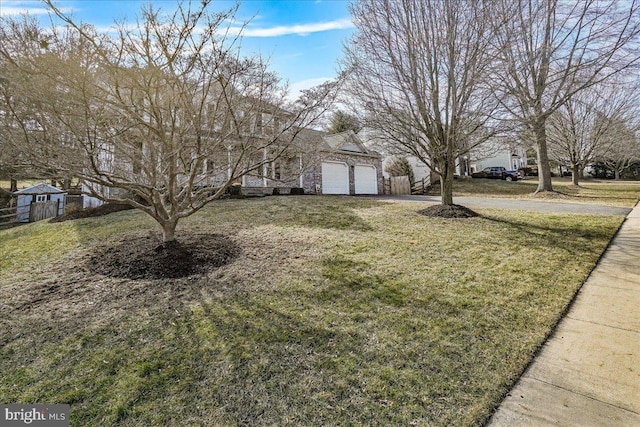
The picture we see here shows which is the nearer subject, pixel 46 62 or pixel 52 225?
pixel 46 62

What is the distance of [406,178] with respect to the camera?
22.0 m

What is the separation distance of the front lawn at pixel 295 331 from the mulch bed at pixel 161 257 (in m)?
0.23

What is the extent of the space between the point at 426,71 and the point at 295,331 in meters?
7.78

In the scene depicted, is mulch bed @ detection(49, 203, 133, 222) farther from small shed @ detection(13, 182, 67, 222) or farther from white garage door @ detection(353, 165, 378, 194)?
white garage door @ detection(353, 165, 378, 194)

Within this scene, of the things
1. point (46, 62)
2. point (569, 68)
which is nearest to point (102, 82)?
point (46, 62)

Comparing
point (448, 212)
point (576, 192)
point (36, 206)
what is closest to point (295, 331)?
point (448, 212)

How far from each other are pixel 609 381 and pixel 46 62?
670 centimetres

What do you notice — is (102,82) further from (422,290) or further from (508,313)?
(508,313)

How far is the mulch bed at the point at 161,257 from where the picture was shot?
4770mm

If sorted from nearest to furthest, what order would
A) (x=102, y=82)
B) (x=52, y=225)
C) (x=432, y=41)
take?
(x=102, y=82)
(x=432, y=41)
(x=52, y=225)

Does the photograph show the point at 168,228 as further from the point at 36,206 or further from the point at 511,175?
the point at 511,175

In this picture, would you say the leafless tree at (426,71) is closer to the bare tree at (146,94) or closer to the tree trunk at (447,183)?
Result: the tree trunk at (447,183)

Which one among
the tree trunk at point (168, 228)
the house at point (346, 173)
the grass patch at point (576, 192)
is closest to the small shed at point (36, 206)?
the tree trunk at point (168, 228)

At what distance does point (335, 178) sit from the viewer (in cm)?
1916
